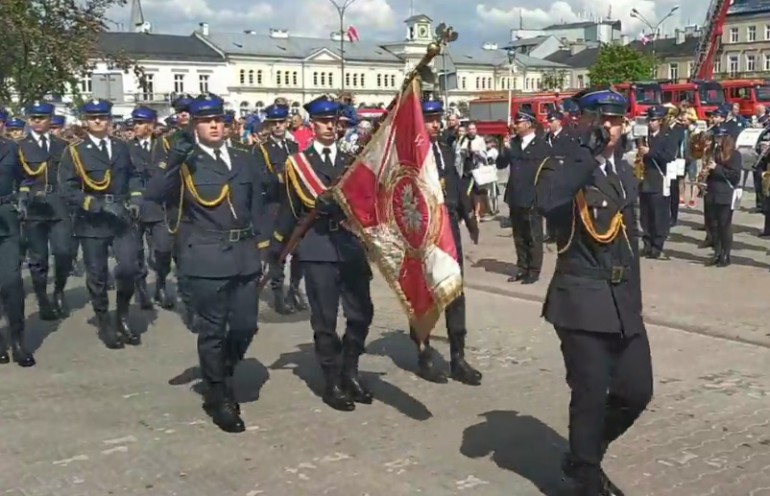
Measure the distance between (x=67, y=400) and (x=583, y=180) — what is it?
4.47 m

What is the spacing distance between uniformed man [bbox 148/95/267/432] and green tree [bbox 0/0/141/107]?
13487 millimetres

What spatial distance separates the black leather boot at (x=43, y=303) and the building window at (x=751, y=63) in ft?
319

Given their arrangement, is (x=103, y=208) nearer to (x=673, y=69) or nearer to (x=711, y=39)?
(x=711, y=39)

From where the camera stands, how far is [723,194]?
45.4 ft

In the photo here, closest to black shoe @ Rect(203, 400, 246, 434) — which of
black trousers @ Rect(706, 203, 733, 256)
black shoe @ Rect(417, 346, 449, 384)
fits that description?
black shoe @ Rect(417, 346, 449, 384)

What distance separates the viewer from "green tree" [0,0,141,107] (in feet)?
64.1

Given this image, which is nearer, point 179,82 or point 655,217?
point 655,217

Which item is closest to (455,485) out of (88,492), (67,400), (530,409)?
(530,409)

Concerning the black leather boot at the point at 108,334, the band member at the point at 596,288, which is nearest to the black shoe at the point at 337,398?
the band member at the point at 596,288

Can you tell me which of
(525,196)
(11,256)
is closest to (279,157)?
(11,256)

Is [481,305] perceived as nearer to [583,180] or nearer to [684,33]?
[583,180]

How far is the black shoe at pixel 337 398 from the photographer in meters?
7.38

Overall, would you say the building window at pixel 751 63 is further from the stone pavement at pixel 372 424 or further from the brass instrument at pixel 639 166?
the stone pavement at pixel 372 424

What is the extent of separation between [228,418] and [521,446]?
6.38 ft
